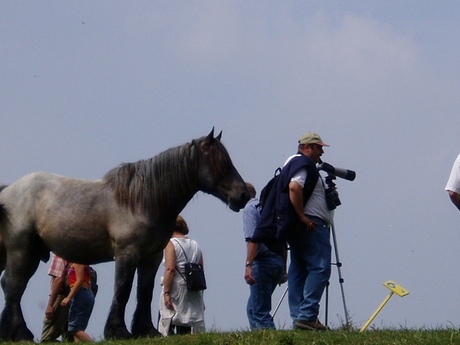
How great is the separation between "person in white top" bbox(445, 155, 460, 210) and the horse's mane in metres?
2.27

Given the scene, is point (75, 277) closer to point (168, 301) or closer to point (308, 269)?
point (168, 301)

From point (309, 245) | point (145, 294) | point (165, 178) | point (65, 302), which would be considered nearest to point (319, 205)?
point (309, 245)

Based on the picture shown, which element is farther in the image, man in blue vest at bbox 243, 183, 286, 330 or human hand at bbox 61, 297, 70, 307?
human hand at bbox 61, 297, 70, 307

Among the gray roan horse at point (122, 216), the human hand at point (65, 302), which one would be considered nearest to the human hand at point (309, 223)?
the gray roan horse at point (122, 216)

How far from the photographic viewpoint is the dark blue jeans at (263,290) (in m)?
9.99

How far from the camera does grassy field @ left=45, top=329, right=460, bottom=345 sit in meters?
7.87

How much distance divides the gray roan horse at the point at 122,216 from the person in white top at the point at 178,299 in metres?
0.87

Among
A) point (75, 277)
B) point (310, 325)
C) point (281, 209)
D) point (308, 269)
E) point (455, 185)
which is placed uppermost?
point (455, 185)

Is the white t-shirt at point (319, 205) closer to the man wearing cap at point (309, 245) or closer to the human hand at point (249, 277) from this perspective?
the man wearing cap at point (309, 245)

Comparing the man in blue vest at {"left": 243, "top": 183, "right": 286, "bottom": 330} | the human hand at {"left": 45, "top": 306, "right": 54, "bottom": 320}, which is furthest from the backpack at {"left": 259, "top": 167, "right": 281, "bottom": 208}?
the human hand at {"left": 45, "top": 306, "right": 54, "bottom": 320}

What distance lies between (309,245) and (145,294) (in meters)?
1.76

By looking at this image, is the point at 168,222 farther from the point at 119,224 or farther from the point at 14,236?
the point at 14,236

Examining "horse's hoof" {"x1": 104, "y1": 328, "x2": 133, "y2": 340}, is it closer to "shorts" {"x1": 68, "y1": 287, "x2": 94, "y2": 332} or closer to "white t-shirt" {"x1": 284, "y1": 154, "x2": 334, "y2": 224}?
"shorts" {"x1": 68, "y1": 287, "x2": 94, "y2": 332}

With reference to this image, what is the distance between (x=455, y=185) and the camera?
926 centimetres
